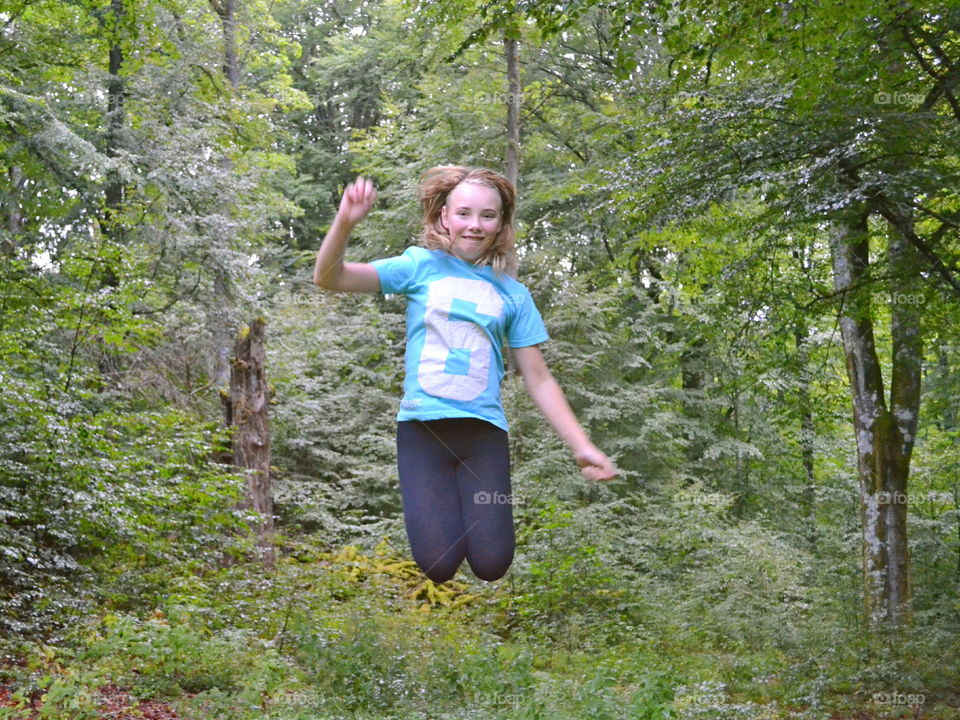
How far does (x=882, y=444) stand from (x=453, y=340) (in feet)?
33.4

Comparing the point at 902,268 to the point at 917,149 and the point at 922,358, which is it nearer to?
the point at 917,149

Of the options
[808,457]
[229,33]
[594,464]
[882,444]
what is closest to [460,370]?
[594,464]

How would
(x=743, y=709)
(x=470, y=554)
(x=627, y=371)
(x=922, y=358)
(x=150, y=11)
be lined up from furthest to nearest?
(x=627, y=371), (x=150, y=11), (x=922, y=358), (x=743, y=709), (x=470, y=554)

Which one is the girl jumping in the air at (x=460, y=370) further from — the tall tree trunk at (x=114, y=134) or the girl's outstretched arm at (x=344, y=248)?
the tall tree trunk at (x=114, y=134)

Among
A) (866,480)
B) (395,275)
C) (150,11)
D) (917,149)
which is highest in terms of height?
(150,11)

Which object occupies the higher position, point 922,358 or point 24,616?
point 922,358

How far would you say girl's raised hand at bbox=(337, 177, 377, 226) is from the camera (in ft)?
10.6

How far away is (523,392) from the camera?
1276cm

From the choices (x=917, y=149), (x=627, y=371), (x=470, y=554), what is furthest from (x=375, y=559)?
(x=470, y=554)

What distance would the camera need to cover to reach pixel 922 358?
12.5 meters

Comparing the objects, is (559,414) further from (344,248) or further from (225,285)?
(225,285)

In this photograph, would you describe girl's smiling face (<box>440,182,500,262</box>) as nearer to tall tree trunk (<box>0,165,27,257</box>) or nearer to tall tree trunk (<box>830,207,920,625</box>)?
tall tree trunk (<box>830,207,920,625</box>)

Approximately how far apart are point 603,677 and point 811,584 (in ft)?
25.1

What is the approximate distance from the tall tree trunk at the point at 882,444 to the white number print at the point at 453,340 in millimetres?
8722
